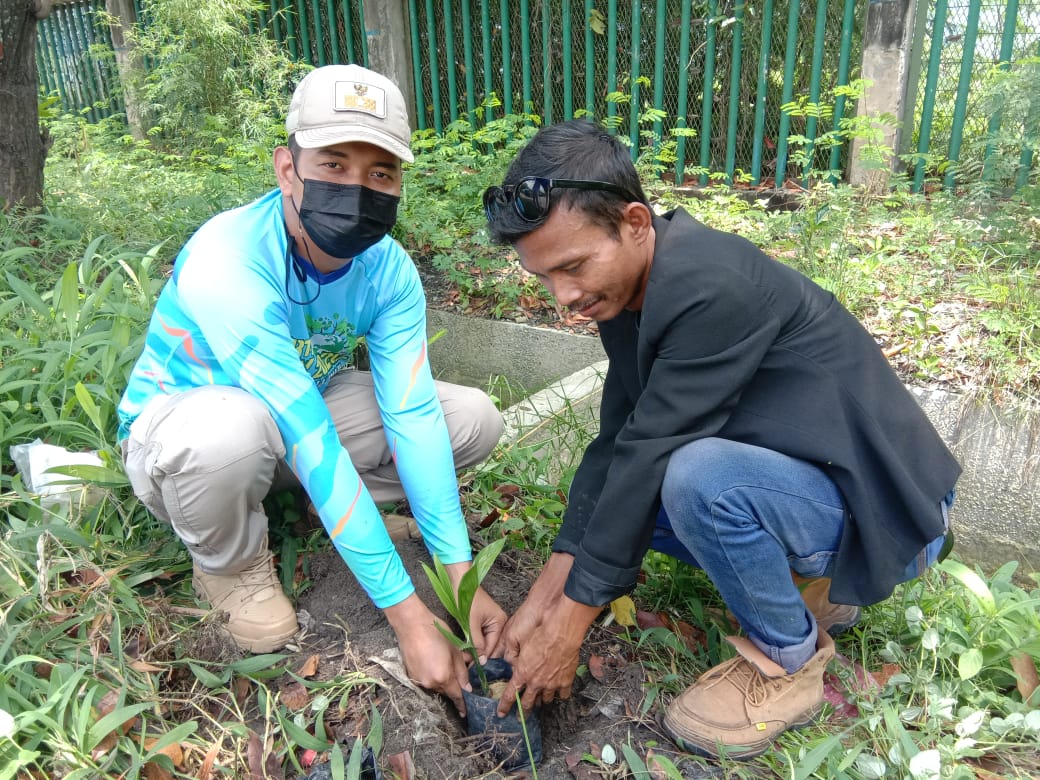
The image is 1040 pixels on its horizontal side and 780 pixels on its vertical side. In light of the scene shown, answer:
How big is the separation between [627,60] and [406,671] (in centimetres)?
517

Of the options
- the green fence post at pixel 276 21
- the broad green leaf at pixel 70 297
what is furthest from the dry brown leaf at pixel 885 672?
the green fence post at pixel 276 21

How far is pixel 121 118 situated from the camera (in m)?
9.53

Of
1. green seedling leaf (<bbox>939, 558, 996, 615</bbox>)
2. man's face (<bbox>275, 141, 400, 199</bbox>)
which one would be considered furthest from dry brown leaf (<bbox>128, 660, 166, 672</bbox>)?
green seedling leaf (<bbox>939, 558, 996, 615</bbox>)

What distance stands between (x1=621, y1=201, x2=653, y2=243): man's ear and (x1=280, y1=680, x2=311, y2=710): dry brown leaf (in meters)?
1.26

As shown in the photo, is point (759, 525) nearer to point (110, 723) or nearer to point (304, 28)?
point (110, 723)

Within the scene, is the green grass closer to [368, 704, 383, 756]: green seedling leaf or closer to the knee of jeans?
[368, 704, 383, 756]: green seedling leaf

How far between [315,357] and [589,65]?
412 centimetres

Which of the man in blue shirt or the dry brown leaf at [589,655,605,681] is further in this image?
the dry brown leaf at [589,655,605,681]

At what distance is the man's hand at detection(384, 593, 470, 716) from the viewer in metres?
1.85

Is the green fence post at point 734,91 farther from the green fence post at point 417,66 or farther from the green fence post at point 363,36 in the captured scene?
the green fence post at point 363,36

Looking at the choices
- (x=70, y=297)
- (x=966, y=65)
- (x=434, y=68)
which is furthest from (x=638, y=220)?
(x=434, y=68)

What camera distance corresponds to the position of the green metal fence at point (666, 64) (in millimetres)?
5117

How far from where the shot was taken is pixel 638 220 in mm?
1700

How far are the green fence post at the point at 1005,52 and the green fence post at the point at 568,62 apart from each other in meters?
2.61
